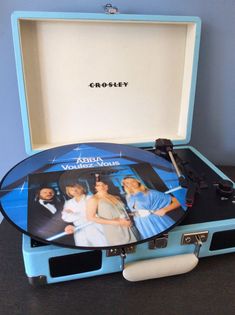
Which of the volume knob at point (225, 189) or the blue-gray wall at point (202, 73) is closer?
the volume knob at point (225, 189)

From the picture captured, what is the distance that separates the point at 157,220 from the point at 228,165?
0.59 m

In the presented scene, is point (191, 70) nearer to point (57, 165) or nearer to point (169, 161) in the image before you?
point (169, 161)

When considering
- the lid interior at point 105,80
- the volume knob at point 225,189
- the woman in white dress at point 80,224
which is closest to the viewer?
the woman in white dress at point 80,224

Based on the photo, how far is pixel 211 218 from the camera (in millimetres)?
604

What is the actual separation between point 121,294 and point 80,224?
0.49 feet

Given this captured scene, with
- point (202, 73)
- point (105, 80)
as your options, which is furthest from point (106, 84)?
point (202, 73)

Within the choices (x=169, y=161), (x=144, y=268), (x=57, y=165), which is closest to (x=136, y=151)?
(x=169, y=161)

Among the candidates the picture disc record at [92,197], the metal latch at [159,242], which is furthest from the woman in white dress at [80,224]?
the metal latch at [159,242]

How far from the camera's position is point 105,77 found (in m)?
0.84

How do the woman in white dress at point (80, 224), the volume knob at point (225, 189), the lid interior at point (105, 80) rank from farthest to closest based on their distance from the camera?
the lid interior at point (105, 80) → the volume knob at point (225, 189) → the woman in white dress at point (80, 224)

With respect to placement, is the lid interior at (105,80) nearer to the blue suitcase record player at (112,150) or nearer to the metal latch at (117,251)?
the blue suitcase record player at (112,150)

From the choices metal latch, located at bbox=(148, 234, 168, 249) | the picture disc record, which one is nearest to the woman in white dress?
the picture disc record

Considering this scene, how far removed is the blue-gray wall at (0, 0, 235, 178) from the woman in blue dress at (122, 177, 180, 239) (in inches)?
17.2

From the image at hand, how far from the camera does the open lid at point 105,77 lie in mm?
761
